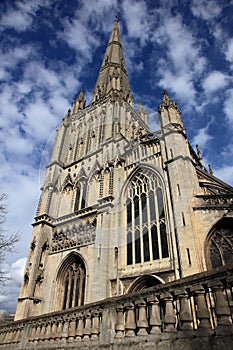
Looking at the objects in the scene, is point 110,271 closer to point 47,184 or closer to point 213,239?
point 213,239

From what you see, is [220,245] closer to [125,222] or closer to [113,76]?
[125,222]

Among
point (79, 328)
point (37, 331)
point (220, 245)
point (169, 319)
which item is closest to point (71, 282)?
point (37, 331)

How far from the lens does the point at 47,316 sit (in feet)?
19.9

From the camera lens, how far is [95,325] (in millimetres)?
4637

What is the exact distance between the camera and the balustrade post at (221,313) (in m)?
2.78

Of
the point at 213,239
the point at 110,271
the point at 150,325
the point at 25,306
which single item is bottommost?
the point at 150,325

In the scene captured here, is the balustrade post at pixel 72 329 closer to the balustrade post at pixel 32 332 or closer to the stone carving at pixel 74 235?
the balustrade post at pixel 32 332

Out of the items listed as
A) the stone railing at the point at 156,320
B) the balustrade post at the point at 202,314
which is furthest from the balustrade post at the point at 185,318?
the balustrade post at the point at 202,314

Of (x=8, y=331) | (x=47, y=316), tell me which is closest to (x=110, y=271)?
(x=8, y=331)

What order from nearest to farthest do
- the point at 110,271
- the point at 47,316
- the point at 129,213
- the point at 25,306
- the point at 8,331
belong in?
the point at 47,316 < the point at 8,331 < the point at 110,271 < the point at 25,306 < the point at 129,213

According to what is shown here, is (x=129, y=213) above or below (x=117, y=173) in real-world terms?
below

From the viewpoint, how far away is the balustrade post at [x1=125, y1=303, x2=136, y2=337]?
3.83m

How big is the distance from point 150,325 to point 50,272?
13.3m

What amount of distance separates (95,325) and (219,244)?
7557mm
